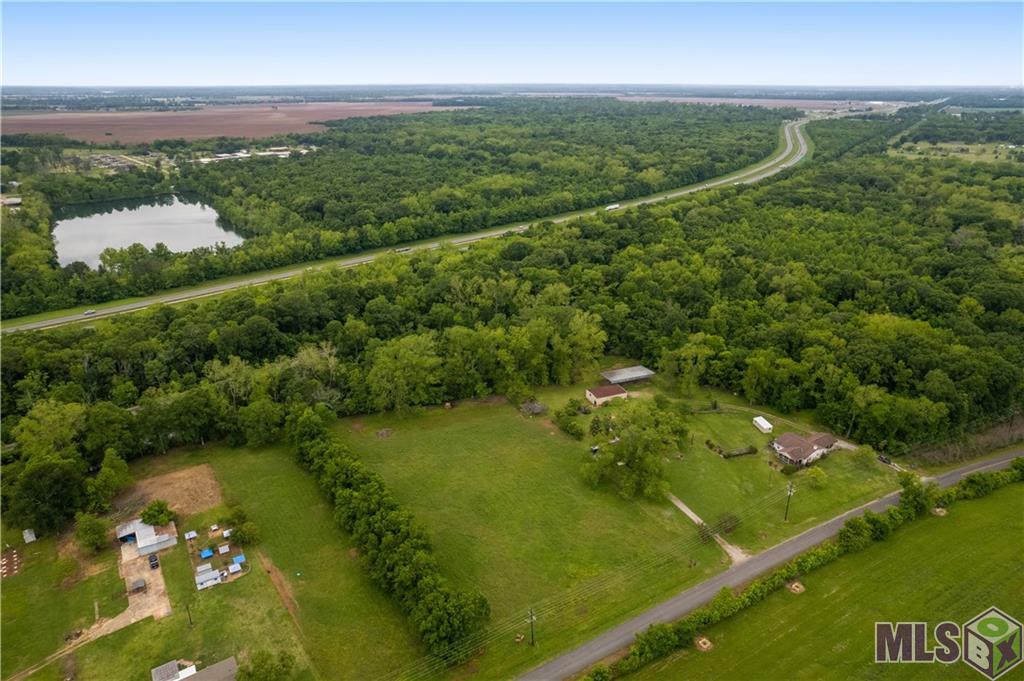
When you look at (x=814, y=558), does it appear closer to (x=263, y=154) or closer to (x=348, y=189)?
(x=348, y=189)

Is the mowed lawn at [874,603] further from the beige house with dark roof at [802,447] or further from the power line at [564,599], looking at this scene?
the beige house with dark roof at [802,447]

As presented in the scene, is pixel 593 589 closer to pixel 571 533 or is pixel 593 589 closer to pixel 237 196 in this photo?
pixel 571 533

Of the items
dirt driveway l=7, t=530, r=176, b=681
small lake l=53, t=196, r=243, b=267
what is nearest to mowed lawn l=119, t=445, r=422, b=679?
dirt driveway l=7, t=530, r=176, b=681

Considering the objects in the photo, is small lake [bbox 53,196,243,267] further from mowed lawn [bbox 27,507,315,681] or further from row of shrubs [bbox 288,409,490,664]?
mowed lawn [bbox 27,507,315,681]

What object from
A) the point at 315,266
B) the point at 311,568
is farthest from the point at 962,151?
the point at 311,568

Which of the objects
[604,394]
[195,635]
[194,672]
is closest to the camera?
[194,672]
